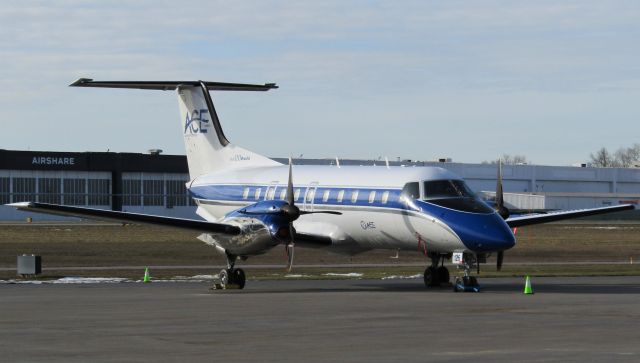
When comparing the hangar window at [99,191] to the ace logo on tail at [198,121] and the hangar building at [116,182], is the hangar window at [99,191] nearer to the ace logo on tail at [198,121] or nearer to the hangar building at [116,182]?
the hangar building at [116,182]

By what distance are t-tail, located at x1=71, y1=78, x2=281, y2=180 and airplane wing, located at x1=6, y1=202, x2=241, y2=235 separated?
6432 millimetres

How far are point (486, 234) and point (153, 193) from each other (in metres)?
87.1

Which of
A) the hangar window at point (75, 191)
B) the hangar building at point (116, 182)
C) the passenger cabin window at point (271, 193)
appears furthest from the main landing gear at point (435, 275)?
the hangar window at point (75, 191)

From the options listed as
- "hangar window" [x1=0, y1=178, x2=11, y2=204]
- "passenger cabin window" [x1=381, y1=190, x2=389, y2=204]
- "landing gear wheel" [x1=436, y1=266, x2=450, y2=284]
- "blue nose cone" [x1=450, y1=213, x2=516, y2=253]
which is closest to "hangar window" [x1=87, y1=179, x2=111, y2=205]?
"hangar window" [x1=0, y1=178, x2=11, y2=204]

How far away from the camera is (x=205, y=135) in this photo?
1480 inches

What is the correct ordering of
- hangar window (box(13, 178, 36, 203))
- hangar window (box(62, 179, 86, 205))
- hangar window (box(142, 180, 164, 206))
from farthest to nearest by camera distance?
hangar window (box(142, 180, 164, 206)) → hangar window (box(62, 179, 86, 205)) → hangar window (box(13, 178, 36, 203))

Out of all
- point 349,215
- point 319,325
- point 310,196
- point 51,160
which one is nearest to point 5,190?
point 51,160

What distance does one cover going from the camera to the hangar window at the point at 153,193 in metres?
112

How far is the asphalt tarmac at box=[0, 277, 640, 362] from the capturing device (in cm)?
1577

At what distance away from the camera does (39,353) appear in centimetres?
1578

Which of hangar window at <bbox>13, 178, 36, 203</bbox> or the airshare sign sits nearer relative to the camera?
hangar window at <bbox>13, 178, 36, 203</bbox>

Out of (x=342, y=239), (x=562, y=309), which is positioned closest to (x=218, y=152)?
(x=342, y=239)

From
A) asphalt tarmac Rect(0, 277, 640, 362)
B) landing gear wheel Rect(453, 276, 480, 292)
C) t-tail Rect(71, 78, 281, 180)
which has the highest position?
t-tail Rect(71, 78, 281, 180)

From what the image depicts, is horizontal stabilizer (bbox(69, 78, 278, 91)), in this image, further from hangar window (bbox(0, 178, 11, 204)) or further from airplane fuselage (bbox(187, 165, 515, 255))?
hangar window (bbox(0, 178, 11, 204))
